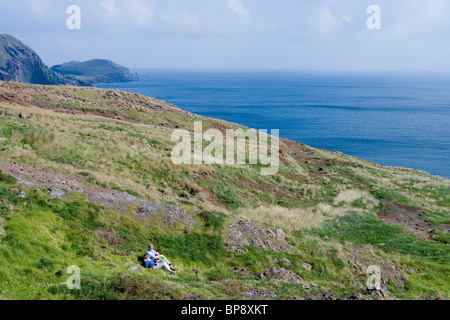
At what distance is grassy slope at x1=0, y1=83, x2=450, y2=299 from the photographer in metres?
12.9

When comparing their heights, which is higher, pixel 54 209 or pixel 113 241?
pixel 54 209

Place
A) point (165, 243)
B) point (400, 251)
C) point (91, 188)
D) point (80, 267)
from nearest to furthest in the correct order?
point (80, 267) → point (165, 243) → point (91, 188) → point (400, 251)

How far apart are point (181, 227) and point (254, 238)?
3.99 metres

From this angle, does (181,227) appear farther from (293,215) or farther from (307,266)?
(293,215)

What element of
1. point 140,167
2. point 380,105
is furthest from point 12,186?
point 380,105

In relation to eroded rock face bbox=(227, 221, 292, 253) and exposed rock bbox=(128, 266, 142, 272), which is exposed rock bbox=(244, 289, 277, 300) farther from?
exposed rock bbox=(128, 266, 142, 272)

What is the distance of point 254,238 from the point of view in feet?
63.6

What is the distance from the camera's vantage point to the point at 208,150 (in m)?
39.2

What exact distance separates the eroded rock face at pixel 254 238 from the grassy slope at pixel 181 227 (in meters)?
0.53

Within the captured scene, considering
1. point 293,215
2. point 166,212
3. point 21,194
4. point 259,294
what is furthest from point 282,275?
point 21,194

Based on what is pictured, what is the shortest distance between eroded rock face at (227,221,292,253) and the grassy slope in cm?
53
